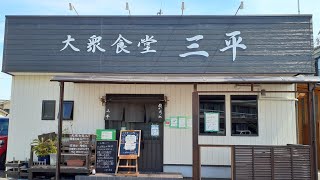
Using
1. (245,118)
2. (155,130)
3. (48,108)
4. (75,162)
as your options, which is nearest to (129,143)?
(155,130)

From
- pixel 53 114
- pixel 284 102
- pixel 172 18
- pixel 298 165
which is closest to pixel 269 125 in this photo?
pixel 284 102

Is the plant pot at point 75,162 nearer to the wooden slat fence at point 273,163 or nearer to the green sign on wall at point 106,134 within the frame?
the green sign on wall at point 106,134

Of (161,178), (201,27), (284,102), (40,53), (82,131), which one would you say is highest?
(201,27)

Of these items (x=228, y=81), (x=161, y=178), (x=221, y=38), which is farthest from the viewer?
(x=221, y=38)

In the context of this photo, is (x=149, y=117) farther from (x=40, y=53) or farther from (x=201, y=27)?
(x=40, y=53)

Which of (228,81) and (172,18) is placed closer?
(228,81)

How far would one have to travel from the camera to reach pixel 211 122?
32.0ft

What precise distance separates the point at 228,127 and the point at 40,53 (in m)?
6.06

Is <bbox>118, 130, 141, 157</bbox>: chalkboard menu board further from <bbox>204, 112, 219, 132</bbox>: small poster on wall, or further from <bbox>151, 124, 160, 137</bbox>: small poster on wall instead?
<bbox>204, 112, 219, 132</bbox>: small poster on wall

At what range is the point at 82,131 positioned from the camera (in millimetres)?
9859

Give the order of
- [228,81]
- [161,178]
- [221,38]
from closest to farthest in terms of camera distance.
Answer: [228,81], [161,178], [221,38]

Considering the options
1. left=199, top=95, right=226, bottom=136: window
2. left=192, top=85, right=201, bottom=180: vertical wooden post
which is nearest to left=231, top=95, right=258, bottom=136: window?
left=199, top=95, right=226, bottom=136: window

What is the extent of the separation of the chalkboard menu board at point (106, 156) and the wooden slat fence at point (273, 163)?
11.3 ft

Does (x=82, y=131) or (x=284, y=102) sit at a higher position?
(x=284, y=102)
